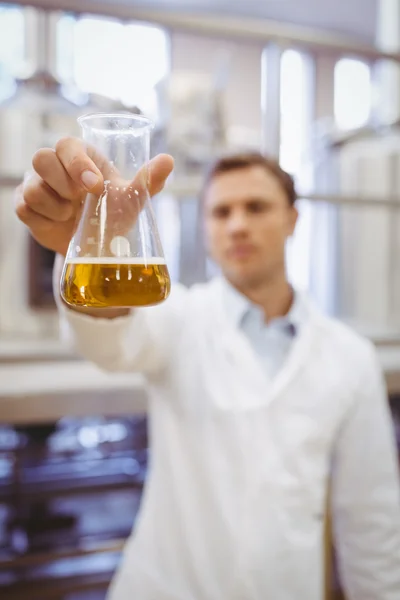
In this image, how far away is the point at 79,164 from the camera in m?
0.55

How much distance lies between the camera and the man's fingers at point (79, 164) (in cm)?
54

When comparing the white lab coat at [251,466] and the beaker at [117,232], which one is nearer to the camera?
the beaker at [117,232]

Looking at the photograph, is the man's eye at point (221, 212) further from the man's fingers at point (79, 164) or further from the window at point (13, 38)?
the window at point (13, 38)

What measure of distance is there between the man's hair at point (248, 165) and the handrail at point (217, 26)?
31 centimetres

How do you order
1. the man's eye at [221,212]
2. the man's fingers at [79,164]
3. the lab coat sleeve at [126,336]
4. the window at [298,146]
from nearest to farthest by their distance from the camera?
the man's fingers at [79,164] < the lab coat sleeve at [126,336] < the man's eye at [221,212] < the window at [298,146]

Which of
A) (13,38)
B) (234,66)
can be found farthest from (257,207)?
(234,66)

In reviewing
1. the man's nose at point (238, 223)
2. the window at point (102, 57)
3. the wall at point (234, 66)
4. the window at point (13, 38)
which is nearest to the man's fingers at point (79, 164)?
the man's nose at point (238, 223)

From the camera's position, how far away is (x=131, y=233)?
585 mm

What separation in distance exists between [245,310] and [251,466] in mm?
316

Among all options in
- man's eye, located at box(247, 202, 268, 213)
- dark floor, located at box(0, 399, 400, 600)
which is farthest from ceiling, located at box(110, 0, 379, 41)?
man's eye, located at box(247, 202, 268, 213)

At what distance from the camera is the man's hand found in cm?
55

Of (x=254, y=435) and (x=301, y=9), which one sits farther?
(x=301, y=9)

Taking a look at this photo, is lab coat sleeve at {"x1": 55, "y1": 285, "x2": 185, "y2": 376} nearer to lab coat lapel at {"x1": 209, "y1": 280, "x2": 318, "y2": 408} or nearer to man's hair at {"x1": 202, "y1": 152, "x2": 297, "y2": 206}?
lab coat lapel at {"x1": 209, "y1": 280, "x2": 318, "y2": 408}

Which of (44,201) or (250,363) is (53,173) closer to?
(44,201)
